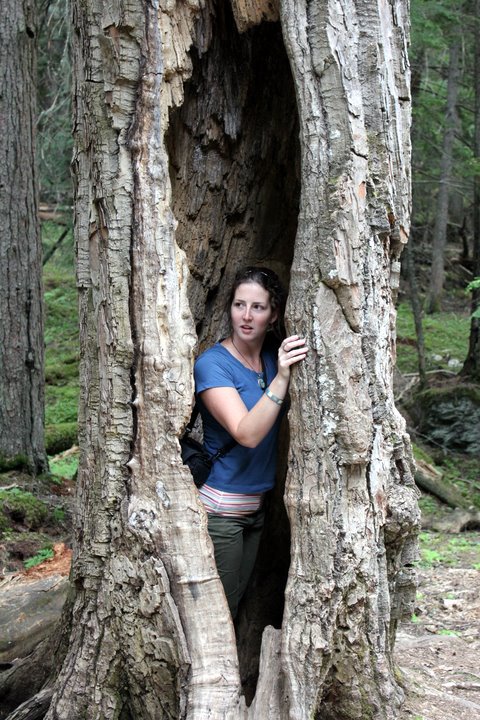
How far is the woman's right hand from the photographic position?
3.35m

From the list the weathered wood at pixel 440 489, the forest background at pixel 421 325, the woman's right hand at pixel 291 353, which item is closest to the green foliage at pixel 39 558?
the forest background at pixel 421 325

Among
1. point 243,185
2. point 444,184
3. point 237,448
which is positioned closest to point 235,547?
point 237,448

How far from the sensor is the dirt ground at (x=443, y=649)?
3.80 metres

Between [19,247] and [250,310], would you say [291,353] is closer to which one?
[250,310]

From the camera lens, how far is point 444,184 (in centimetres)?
1509

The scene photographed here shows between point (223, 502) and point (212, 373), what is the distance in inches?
27.5

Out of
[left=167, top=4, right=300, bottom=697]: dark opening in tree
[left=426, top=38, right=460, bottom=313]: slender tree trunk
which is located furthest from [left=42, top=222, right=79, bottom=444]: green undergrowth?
[left=426, top=38, right=460, bottom=313]: slender tree trunk

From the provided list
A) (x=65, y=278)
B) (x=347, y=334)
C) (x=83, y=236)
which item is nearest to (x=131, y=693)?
(x=347, y=334)

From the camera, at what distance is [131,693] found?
344 cm

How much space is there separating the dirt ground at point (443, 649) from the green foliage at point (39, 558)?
2.73m

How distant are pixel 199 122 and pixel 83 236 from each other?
3.93 ft

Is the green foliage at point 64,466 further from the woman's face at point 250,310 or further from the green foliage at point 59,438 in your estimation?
the woman's face at point 250,310

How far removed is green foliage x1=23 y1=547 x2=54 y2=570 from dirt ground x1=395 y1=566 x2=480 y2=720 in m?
2.73

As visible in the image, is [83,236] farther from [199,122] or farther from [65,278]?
[65,278]
